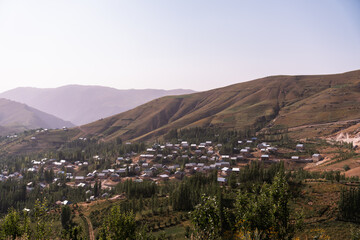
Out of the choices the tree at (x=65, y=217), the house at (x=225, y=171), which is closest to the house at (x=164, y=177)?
the house at (x=225, y=171)

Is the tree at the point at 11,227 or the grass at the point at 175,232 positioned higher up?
the tree at the point at 11,227

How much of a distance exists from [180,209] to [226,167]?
53543 mm

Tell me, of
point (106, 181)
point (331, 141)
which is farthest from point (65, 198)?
point (331, 141)

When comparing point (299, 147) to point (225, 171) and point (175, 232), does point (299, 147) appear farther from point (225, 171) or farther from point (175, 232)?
point (175, 232)

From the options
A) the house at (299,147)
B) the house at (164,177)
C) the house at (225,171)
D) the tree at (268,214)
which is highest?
the tree at (268,214)

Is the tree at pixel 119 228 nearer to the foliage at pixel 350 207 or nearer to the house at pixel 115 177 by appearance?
the foliage at pixel 350 207

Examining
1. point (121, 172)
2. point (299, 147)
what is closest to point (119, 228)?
point (121, 172)

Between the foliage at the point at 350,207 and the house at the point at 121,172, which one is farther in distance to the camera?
the house at the point at 121,172

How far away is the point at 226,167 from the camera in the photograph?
357 feet

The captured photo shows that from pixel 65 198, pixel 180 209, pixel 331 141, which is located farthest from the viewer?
pixel 331 141

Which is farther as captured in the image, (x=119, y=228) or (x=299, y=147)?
(x=299, y=147)

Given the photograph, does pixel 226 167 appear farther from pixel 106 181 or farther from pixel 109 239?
pixel 109 239

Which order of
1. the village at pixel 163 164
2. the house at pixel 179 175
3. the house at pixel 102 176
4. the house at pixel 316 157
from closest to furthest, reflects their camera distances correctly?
1. the house at pixel 179 175
2. the house at pixel 316 157
3. the village at pixel 163 164
4. the house at pixel 102 176

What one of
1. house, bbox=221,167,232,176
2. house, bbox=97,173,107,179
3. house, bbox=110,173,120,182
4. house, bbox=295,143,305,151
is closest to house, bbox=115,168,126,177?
house, bbox=110,173,120,182
